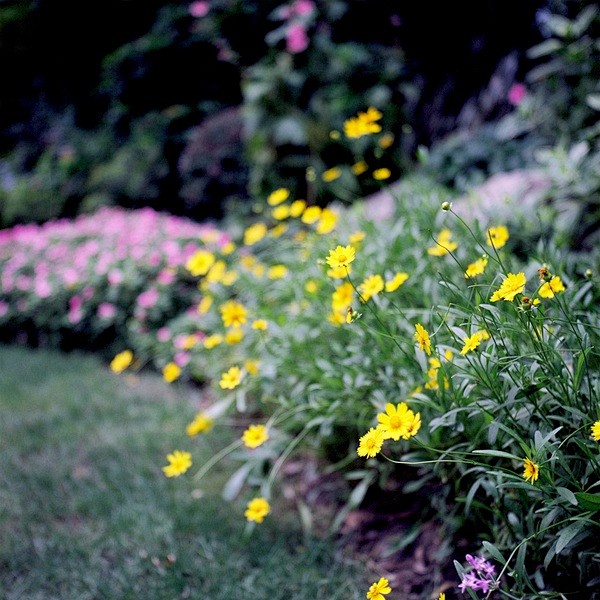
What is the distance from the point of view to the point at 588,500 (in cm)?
102

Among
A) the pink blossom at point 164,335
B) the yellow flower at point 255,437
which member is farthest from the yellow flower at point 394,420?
the pink blossom at point 164,335

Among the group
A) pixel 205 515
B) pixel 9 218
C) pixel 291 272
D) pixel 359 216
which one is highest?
pixel 359 216

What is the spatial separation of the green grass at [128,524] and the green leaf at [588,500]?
584 mm

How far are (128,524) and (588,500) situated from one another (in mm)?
1261

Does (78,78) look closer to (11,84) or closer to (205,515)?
(11,84)

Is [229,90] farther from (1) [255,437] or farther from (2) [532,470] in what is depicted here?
(2) [532,470]

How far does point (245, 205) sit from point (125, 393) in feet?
8.26

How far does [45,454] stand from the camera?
2.31 metres

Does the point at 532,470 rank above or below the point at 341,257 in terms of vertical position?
below

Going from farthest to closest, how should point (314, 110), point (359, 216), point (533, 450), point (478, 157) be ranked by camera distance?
1. point (314, 110)
2. point (478, 157)
3. point (359, 216)
4. point (533, 450)

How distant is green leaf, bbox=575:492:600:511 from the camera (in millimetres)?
1012

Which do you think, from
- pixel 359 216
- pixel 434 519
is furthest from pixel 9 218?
pixel 434 519

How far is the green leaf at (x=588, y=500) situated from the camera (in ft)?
3.32

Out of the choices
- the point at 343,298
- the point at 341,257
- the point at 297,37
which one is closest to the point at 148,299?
the point at 343,298
